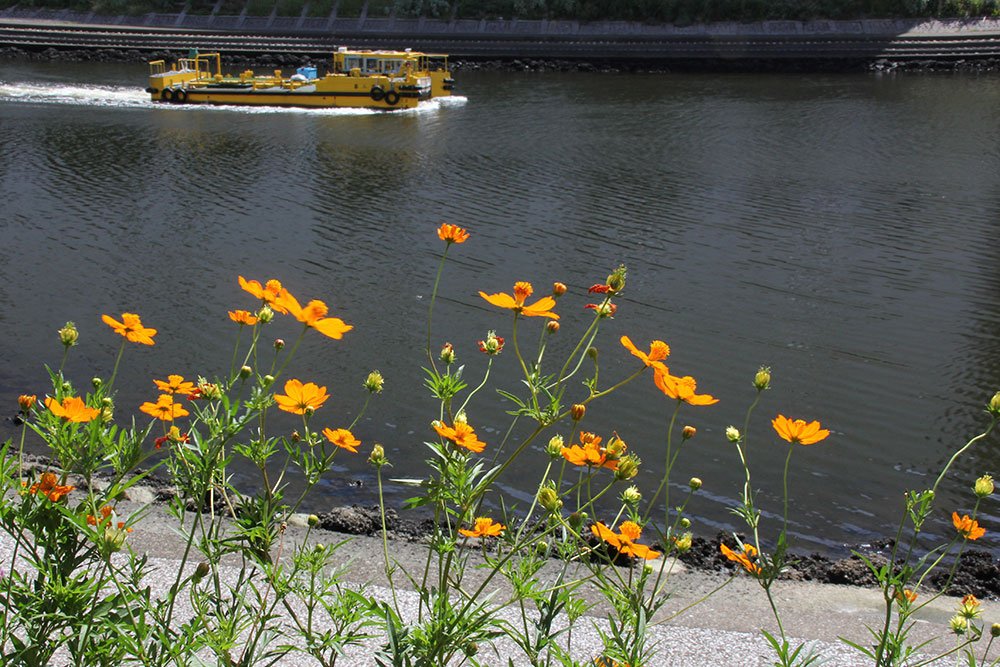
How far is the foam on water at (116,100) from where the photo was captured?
81.8 feet

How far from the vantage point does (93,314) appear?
9.41 meters

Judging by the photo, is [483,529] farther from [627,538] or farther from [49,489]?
[49,489]

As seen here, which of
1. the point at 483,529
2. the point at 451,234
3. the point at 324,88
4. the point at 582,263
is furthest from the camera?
the point at 324,88

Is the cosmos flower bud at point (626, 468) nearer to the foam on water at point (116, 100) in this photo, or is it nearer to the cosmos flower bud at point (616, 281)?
the cosmos flower bud at point (616, 281)

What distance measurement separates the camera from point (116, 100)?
2602 centimetres

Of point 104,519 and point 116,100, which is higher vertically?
point 116,100

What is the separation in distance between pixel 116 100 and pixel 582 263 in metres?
19.9

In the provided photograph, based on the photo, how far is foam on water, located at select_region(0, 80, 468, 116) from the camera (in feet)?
81.8

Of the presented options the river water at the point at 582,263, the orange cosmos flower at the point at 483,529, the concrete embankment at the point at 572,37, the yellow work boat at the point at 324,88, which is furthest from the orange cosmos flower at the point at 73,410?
the concrete embankment at the point at 572,37

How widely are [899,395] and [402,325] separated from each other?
4.70 m

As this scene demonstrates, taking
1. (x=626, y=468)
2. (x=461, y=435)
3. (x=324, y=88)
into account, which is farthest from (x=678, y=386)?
(x=324, y=88)

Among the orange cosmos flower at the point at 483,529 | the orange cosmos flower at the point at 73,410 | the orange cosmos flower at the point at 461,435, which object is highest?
the orange cosmos flower at the point at 73,410

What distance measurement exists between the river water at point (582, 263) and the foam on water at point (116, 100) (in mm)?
1514

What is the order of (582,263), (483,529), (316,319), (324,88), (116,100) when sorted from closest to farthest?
1. (316,319)
2. (483,529)
3. (582,263)
4. (324,88)
5. (116,100)
